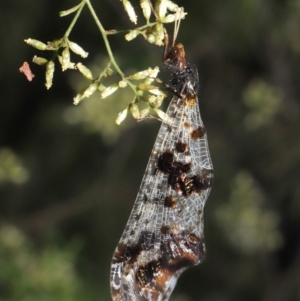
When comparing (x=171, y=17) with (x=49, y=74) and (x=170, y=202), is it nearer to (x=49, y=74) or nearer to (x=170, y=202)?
(x=49, y=74)

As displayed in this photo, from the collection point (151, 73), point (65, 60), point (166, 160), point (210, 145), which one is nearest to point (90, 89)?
point (65, 60)

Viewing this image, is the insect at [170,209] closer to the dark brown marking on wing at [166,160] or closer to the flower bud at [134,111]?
the dark brown marking on wing at [166,160]

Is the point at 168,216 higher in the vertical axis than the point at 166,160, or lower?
lower

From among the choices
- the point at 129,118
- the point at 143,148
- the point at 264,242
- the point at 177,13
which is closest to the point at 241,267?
the point at 264,242

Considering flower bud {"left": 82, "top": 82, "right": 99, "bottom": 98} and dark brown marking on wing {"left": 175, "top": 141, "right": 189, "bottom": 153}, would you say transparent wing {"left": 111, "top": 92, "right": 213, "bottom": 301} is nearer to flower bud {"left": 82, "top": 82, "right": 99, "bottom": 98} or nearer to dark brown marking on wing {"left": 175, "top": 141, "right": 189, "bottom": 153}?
dark brown marking on wing {"left": 175, "top": 141, "right": 189, "bottom": 153}

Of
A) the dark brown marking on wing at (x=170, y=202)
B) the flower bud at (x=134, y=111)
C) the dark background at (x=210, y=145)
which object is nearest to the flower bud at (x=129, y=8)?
the flower bud at (x=134, y=111)

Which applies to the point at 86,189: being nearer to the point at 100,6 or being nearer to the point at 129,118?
the point at 129,118
